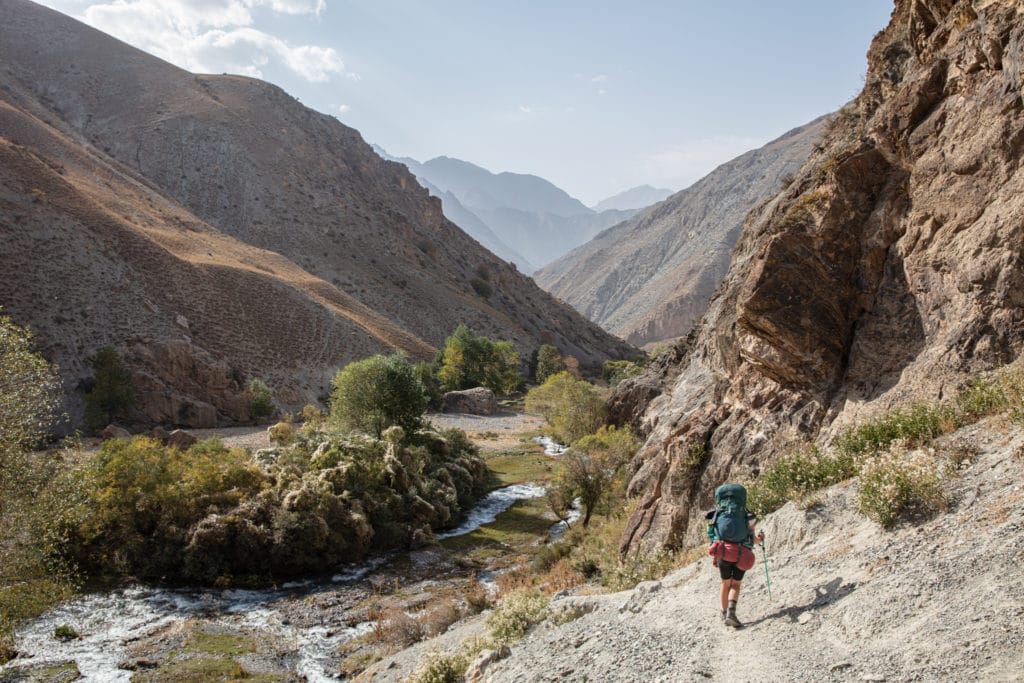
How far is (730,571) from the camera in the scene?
8172 millimetres

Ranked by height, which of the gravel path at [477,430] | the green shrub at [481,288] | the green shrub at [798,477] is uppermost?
the green shrub at [481,288]

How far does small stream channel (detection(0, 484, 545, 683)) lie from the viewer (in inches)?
591

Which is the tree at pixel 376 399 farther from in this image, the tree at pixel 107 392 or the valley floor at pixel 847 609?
the valley floor at pixel 847 609

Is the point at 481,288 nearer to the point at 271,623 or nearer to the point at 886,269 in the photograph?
the point at 271,623

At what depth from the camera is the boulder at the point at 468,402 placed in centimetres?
6439

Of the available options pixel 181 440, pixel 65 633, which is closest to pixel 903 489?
pixel 65 633

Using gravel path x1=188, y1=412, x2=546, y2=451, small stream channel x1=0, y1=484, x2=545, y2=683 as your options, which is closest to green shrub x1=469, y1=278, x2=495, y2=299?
gravel path x1=188, y1=412, x2=546, y2=451

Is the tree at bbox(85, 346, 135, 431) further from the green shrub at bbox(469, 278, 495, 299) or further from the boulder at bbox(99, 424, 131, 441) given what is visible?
the green shrub at bbox(469, 278, 495, 299)

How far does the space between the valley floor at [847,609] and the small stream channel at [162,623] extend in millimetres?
9288

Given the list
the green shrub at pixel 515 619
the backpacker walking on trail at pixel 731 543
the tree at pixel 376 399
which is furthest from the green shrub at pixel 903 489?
the tree at pixel 376 399

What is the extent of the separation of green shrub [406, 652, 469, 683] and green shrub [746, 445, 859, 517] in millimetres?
5954

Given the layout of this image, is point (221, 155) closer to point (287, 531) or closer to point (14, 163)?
point (14, 163)

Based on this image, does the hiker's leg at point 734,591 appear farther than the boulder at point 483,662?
No

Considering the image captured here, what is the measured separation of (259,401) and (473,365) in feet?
96.7
